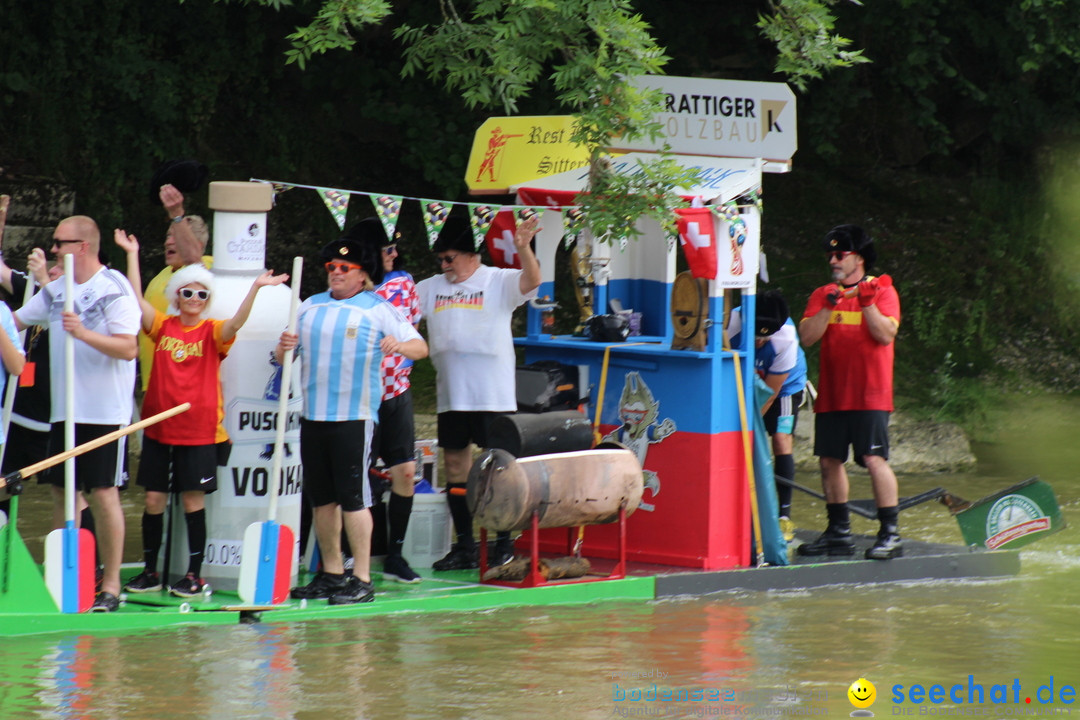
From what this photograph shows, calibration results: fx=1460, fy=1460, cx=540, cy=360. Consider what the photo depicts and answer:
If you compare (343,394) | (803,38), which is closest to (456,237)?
(343,394)

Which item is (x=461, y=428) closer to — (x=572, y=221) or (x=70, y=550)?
(x=572, y=221)

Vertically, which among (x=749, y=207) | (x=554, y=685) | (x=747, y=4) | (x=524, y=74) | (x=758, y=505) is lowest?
(x=554, y=685)

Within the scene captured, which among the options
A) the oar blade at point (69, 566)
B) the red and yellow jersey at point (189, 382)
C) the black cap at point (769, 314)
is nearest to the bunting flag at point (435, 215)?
the red and yellow jersey at point (189, 382)

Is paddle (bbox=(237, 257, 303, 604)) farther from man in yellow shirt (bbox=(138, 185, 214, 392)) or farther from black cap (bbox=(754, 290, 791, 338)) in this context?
black cap (bbox=(754, 290, 791, 338))

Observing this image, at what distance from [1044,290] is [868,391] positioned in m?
8.37

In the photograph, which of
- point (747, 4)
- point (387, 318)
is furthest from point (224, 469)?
point (747, 4)

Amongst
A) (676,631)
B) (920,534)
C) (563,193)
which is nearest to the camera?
(676,631)

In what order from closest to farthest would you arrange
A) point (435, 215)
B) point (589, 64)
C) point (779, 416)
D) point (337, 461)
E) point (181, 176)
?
point (337, 461) < point (181, 176) < point (589, 64) < point (435, 215) < point (779, 416)

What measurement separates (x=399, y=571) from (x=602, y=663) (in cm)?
Result: 168

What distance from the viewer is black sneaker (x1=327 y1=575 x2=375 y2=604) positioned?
22.4 ft

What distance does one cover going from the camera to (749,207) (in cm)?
768

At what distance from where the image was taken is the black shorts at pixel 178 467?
676cm

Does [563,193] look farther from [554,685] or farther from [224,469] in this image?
[554,685]

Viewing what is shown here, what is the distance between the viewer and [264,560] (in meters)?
6.63
